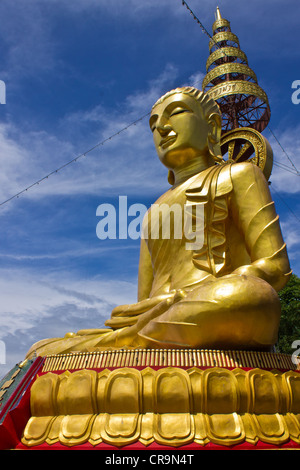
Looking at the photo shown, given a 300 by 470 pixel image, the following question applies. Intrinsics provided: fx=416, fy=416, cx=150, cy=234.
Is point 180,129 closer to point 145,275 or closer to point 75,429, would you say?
point 145,275

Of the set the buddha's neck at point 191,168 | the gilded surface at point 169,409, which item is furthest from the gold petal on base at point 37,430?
the buddha's neck at point 191,168

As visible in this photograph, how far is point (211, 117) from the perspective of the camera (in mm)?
5836

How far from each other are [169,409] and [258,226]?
231cm

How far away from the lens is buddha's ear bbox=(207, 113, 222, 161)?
18.9 ft

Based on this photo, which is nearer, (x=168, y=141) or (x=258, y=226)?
(x=258, y=226)

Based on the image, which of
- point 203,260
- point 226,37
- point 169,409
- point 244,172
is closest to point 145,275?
point 203,260

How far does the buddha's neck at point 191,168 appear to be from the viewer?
18.6 feet

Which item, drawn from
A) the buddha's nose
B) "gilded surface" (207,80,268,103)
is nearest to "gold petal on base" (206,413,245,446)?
the buddha's nose

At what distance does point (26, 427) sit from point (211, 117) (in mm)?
4494

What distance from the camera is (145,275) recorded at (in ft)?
19.2

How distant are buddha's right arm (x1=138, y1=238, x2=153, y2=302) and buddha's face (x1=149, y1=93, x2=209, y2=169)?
4.38ft

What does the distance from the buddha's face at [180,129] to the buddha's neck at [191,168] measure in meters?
0.07

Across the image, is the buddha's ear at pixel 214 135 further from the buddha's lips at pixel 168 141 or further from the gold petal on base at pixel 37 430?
the gold petal on base at pixel 37 430
